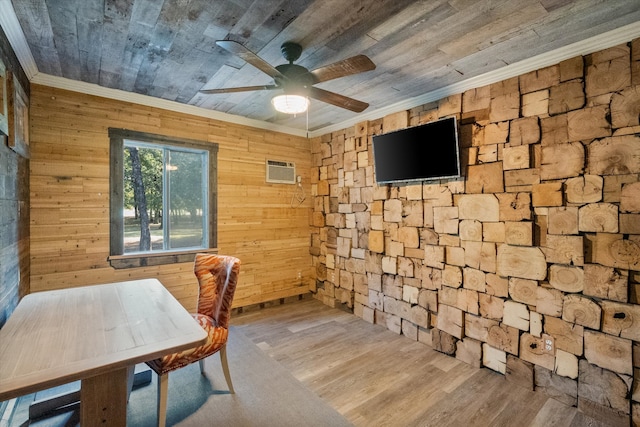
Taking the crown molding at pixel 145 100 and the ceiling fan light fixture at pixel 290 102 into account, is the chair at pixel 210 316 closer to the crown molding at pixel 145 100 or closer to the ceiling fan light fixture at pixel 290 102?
the ceiling fan light fixture at pixel 290 102

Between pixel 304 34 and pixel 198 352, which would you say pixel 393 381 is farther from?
pixel 304 34

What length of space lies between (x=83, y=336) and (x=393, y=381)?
2161 millimetres

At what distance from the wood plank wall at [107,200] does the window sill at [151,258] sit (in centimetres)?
6

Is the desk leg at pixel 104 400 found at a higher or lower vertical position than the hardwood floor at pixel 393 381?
higher

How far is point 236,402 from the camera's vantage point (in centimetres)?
210

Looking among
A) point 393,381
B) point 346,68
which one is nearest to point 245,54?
point 346,68

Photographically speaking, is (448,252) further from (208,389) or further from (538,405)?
(208,389)

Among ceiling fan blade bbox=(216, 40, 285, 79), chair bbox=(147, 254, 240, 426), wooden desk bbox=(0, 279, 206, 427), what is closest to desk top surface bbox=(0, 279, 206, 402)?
wooden desk bbox=(0, 279, 206, 427)

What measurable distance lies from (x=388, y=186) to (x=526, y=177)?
4.52ft

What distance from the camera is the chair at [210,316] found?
5.81ft

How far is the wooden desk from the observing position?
3.57 feet

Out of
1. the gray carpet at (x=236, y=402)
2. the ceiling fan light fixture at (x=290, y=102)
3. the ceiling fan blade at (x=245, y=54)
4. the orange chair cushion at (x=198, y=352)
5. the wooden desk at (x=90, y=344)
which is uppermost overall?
the ceiling fan blade at (x=245, y=54)

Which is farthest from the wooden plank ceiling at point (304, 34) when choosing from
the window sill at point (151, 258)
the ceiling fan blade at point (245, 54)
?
the window sill at point (151, 258)

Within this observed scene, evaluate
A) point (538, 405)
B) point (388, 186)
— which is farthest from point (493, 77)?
point (538, 405)
